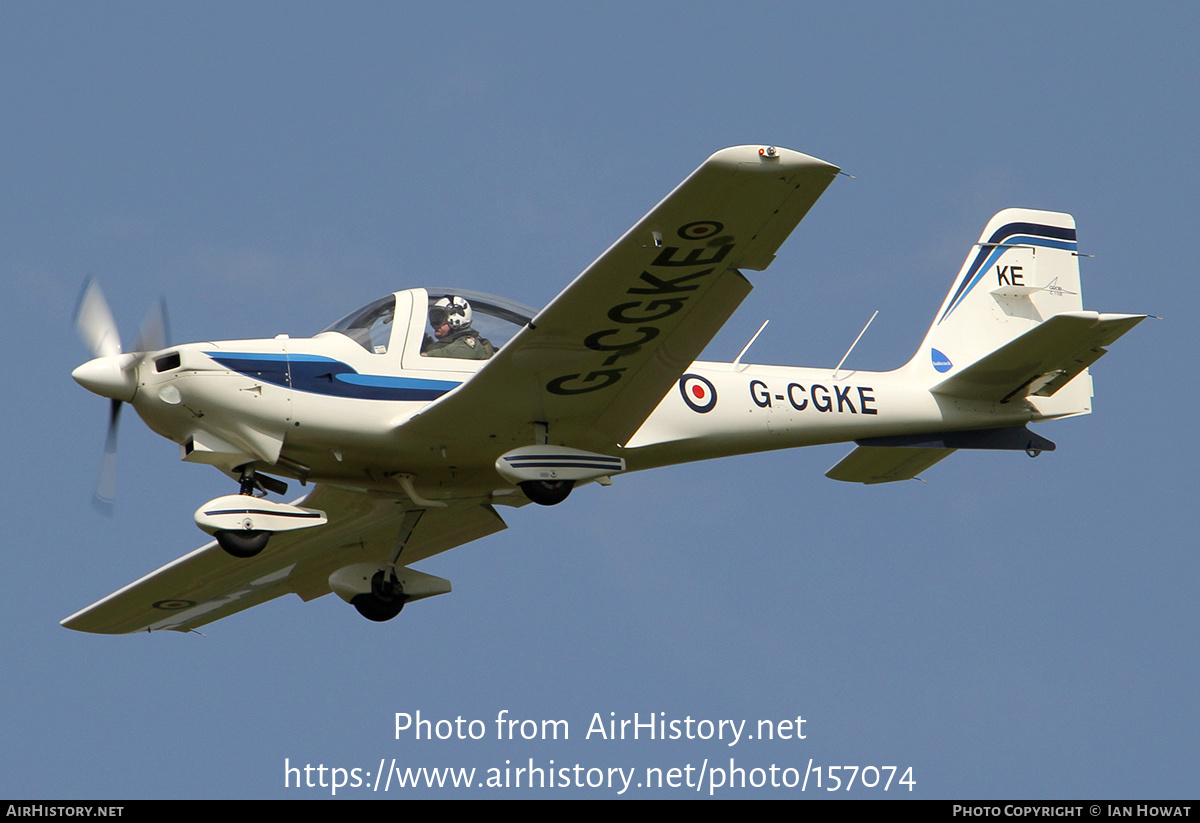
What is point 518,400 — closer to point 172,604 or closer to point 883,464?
point 883,464

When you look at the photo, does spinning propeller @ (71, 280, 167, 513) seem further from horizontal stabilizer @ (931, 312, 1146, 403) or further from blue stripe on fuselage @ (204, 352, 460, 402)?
horizontal stabilizer @ (931, 312, 1146, 403)

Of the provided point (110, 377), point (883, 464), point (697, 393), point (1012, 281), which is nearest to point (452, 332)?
point (697, 393)

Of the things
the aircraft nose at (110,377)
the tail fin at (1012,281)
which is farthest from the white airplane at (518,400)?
the tail fin at (1012,281)

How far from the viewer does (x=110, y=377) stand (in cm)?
1145

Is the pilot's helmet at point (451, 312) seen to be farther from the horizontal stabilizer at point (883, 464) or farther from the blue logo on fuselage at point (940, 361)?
the blue logo on fuselage at point (940, 361)

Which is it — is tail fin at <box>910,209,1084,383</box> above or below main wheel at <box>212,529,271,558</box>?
above

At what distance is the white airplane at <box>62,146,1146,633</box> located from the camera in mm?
10812

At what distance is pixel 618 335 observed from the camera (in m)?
11.3

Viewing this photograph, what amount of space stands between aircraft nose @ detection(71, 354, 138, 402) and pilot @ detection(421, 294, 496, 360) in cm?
231

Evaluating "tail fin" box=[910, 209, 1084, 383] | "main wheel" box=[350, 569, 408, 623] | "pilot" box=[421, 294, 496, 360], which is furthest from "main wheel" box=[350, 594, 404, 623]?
"tail fin" box=[910, 209, 1084, 383]

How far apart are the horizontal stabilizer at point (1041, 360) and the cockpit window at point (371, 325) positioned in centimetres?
536

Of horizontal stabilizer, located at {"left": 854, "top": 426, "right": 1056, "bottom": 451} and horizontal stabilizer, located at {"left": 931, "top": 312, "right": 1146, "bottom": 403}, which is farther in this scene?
horizontal stabilizer, located at {"left": 854, "top": 426, "right": 1056, "bottom": 451}

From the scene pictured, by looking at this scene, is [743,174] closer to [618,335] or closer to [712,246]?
[712,246]
